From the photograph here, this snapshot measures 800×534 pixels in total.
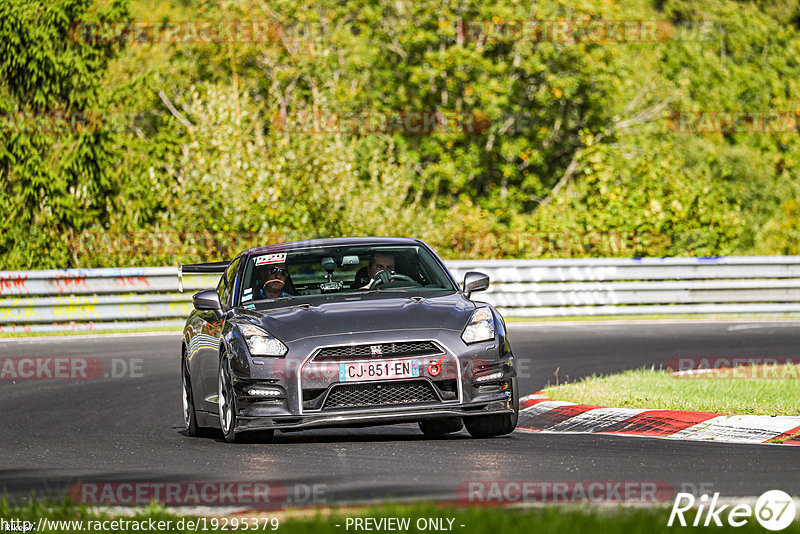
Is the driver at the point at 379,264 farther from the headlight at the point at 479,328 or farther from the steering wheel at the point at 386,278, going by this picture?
the headlight at the point at 479,328

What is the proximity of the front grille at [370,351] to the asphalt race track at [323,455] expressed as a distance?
1.98 ft

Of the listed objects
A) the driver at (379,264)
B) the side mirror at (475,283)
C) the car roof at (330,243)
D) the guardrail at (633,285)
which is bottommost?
the guardrail at (633,285)

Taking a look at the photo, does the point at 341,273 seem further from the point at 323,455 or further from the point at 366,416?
the point at 323,455

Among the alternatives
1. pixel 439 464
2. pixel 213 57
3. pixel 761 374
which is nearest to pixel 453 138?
pixel 213 57

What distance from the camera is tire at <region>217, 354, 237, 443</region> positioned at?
9516 millimetres

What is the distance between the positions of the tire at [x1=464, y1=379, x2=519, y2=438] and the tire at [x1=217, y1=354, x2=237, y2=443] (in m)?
1.61

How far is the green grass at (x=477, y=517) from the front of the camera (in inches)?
216

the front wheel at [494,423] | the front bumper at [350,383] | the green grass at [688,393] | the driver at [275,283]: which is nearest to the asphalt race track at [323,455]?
the front wheel at [494,423]

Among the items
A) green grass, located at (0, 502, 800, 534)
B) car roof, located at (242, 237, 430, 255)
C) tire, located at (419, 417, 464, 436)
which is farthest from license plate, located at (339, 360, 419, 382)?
green grass, located at (0, 502, 800, 534)

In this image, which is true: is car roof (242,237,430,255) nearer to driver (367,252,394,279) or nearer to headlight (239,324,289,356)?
driver (367,252,394,279)

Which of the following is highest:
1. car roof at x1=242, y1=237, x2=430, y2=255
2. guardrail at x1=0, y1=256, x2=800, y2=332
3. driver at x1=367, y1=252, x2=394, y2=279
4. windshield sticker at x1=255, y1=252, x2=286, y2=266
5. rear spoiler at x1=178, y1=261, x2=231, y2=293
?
car roof at x1=242, y1=237, x2=430, y2=255

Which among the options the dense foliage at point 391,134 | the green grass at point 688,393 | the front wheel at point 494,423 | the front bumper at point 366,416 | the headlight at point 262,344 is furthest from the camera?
the dense foliage at point 391,134

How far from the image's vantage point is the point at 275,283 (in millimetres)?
10477

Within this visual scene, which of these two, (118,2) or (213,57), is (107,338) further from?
(213,57)
